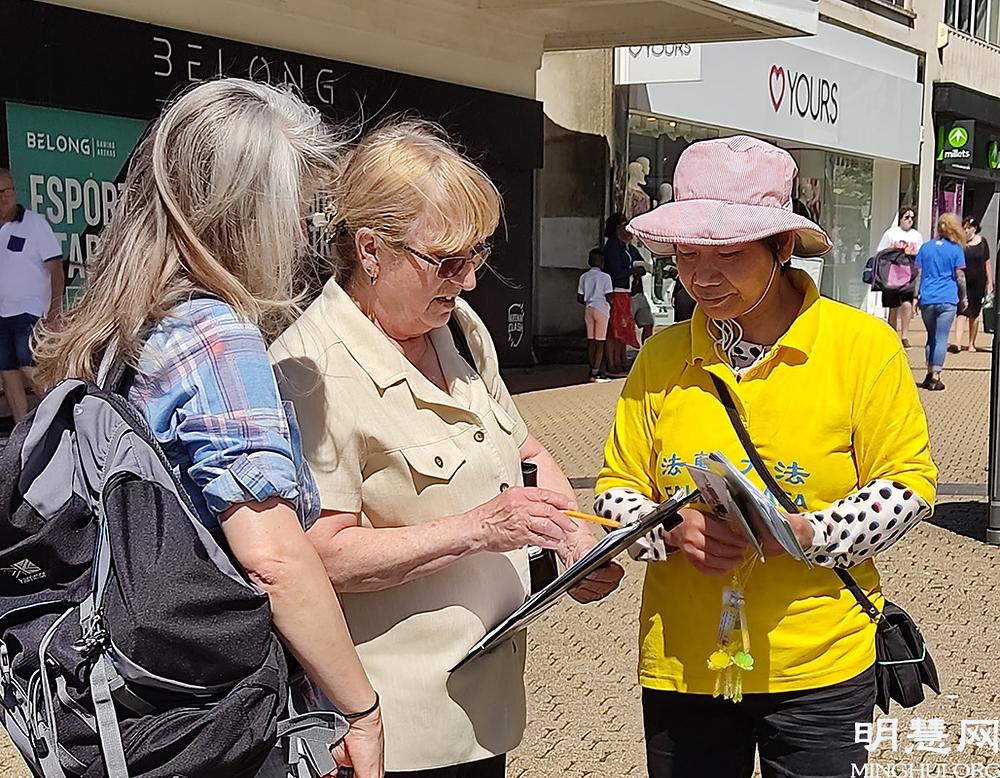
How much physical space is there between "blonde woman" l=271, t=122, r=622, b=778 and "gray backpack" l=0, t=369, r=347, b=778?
1.50 feet

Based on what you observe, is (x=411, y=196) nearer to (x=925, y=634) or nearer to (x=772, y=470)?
(x=772, y=470)

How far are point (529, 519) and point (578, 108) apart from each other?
15815 millimetres

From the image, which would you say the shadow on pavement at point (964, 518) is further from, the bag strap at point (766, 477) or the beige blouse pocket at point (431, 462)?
the beige blouse pocket at point (431, 462)

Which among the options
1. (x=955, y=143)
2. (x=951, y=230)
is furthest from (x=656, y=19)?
(x=955, y=143)

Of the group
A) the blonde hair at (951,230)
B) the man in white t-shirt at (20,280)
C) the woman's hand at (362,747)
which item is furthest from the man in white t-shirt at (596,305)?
the woman's hand at (362,747)

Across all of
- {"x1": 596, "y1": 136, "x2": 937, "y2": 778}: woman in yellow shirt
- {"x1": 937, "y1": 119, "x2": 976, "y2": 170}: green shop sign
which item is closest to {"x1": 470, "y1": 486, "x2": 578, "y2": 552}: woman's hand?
{"x1": 596, "y1": 136, "x2": 937, "y2": 778}: woman in yellow shirt

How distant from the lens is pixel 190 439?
79.5 inches

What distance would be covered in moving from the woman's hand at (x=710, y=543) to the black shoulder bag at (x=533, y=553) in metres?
0.32

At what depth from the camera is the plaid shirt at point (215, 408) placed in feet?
6.61

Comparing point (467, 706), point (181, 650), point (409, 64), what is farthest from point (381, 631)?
point (409, 64)

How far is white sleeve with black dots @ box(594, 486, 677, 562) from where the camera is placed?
2779mm

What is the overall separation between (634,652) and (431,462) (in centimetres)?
343

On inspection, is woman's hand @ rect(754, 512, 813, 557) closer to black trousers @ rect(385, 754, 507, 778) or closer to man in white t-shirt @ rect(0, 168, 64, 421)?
black trousers @ rect(385, 754, 507, 778)

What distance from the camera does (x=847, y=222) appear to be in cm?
2673
